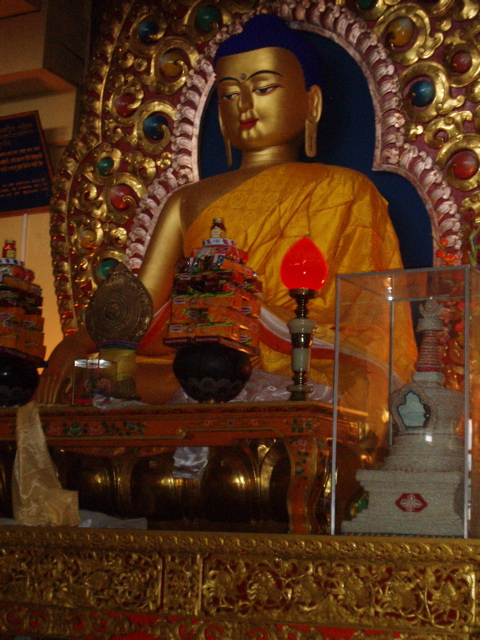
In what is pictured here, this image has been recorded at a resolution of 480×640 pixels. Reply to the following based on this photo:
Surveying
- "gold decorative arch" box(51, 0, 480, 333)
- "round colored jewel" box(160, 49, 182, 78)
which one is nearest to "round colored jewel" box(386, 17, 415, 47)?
"gold decorative arch" box(51, 0, 480, 333)

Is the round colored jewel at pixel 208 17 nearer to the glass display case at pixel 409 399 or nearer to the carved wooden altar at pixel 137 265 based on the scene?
the carved wooden altar at pixel 137 265

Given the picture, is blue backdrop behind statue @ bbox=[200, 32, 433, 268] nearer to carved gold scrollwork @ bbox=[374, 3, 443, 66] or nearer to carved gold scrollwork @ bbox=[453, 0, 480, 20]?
carved gold scrollwork @ bbox=[374, 3, 443, 66]

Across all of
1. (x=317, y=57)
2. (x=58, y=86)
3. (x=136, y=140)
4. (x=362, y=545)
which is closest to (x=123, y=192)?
(x=136, y=140)

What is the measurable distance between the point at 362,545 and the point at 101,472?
1.05 metres

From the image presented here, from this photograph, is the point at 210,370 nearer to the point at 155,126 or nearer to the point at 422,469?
the point at 422,469

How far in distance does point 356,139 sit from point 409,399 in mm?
1978

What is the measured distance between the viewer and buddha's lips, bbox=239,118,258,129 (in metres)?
4.28

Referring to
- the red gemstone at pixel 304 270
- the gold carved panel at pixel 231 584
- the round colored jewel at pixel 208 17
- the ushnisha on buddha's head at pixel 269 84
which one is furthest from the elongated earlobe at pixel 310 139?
the gold carved panel at pixel 231 584

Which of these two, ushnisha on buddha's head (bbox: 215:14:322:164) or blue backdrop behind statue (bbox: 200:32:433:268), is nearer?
blue backdrop behind statue (bbox: 200:32:433:268)

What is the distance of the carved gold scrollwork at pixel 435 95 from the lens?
3.99m

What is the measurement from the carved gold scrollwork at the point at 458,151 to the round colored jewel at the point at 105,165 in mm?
1476

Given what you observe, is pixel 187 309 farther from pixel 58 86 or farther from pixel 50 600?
pixel 58 86

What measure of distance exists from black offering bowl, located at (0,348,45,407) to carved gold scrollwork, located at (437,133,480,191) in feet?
5.68

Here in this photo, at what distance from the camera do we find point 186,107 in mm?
4492
